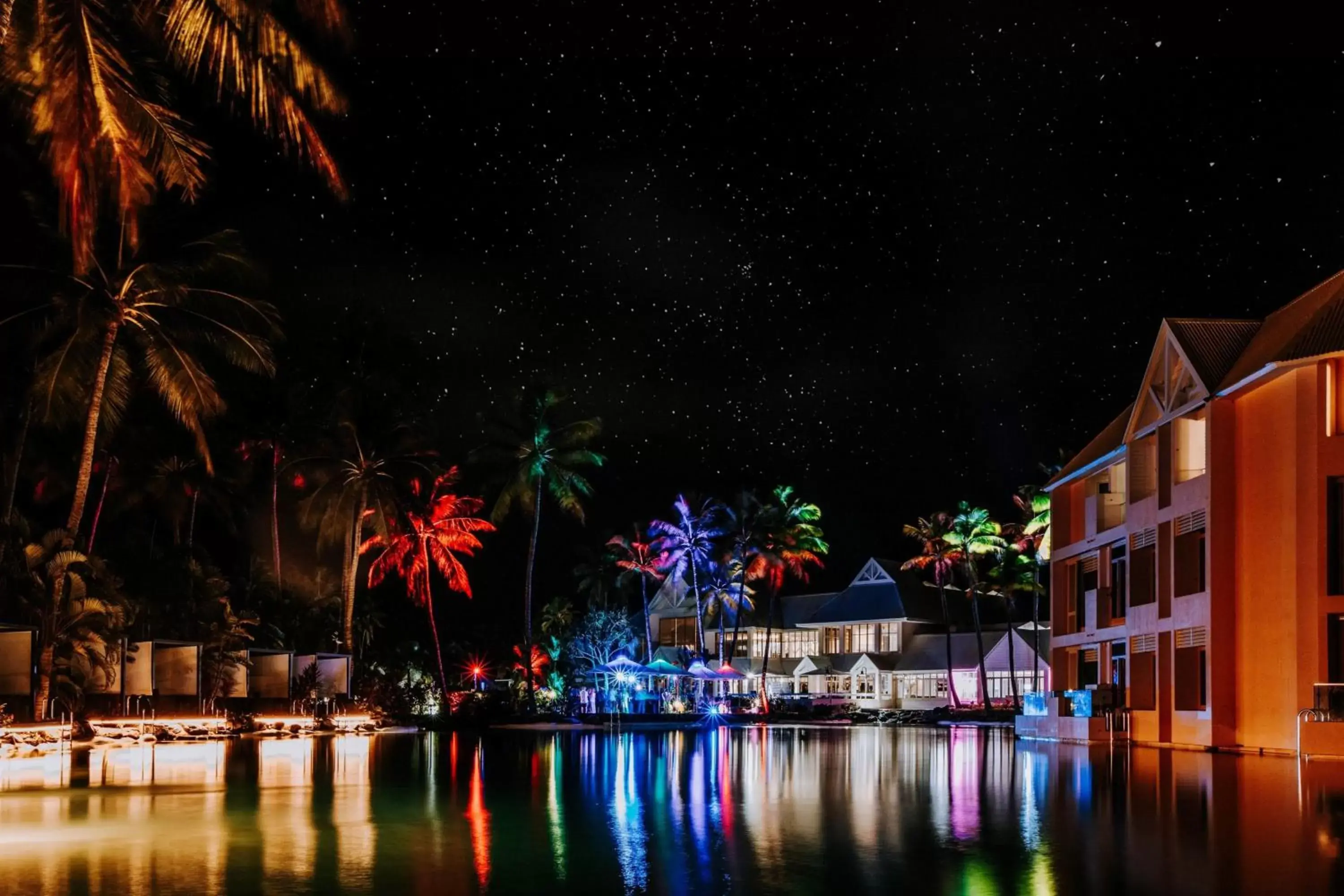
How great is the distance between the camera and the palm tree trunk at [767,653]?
60.2 metres

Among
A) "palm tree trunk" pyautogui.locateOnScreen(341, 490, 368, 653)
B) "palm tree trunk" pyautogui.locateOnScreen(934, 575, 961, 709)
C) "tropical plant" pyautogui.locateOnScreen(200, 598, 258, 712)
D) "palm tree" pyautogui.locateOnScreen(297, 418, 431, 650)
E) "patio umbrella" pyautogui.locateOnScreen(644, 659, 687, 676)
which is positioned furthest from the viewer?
"palm tree trunk" pyautogui.locateOnScreen(934, 575, 961, 709)

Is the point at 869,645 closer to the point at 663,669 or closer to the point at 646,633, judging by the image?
the point at 646,633

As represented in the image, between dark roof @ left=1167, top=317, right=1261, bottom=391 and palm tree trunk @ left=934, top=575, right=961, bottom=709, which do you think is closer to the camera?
dark roof @ left=1167, top=317, right=1261, bottom=391

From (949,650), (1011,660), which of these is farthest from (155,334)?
(949,650)

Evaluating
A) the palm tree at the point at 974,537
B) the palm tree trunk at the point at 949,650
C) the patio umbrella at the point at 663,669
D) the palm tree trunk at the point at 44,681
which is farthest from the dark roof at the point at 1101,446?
the palm tree trunk at the point at 44,681

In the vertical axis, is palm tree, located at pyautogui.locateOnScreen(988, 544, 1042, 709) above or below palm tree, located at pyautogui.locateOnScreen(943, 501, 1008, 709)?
below

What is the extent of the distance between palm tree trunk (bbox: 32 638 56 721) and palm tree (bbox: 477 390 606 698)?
25.3 meters

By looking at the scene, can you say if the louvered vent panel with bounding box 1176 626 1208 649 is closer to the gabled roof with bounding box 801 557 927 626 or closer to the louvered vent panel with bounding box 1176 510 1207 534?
the louvered vent panel with bounding box 1176 510 1207 534

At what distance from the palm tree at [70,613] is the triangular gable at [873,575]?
4760 centimetres

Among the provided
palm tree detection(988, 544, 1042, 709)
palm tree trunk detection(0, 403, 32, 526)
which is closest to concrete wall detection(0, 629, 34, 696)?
palm tree trunk detection(0, 403, 32, 526)

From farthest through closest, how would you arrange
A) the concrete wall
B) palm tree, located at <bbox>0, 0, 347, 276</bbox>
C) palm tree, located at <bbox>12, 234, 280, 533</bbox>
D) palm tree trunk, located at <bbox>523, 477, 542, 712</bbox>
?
palm tree trunk, located at <bbox>523, 477, 542, 712</bbox> < palm tree, located at <bbox>12, 234, 280, 533</bbox> < the concrete wall < palm tree, located at <bbox>0, 0, 347, 276</bbox>

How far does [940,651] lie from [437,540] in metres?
29.1

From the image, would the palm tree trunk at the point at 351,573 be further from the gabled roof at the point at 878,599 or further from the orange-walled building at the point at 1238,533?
the gabled roof at the point at 878,599

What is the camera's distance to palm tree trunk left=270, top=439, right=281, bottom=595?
46812 millimetres
